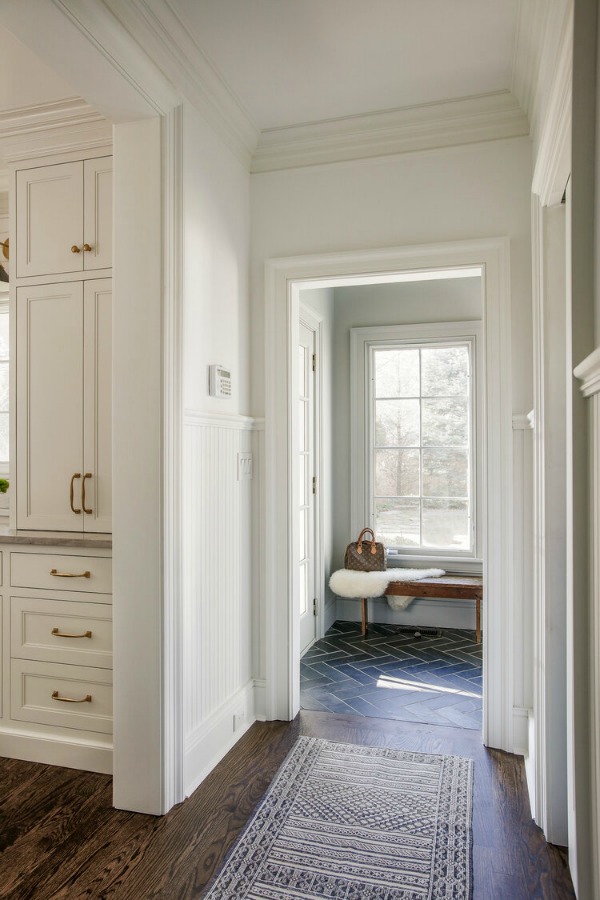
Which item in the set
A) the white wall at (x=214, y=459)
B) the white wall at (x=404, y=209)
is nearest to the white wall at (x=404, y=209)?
the white wall at (x=404, y=209)

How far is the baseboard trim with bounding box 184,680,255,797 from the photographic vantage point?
2.51 metres

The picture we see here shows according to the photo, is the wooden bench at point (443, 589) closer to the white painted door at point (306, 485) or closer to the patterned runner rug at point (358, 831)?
the white painted door at point (306, 485)

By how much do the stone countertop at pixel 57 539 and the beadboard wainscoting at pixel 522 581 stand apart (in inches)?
70.6

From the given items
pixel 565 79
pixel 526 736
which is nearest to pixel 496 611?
pixel 526 736

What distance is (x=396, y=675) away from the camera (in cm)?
379

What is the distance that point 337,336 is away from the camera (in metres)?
5.11

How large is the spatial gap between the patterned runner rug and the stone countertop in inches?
47.9

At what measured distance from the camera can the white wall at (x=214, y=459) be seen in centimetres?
254

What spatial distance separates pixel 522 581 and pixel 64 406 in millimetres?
2215

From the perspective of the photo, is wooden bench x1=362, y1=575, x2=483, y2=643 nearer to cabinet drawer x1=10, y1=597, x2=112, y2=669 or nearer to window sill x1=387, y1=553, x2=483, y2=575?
window sill x1=387, y1=553, x2=483, y2=575

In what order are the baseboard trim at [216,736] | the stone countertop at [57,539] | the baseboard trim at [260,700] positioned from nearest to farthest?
1. the baseboard trim at [216,736]
2. the stone countertop at [57,539]
3. the baseboard trim at [260,700]

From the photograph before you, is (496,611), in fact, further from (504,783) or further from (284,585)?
(284,585)

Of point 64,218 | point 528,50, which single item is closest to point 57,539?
point 64,218

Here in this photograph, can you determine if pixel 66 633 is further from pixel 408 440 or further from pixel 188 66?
pixel 408 440
